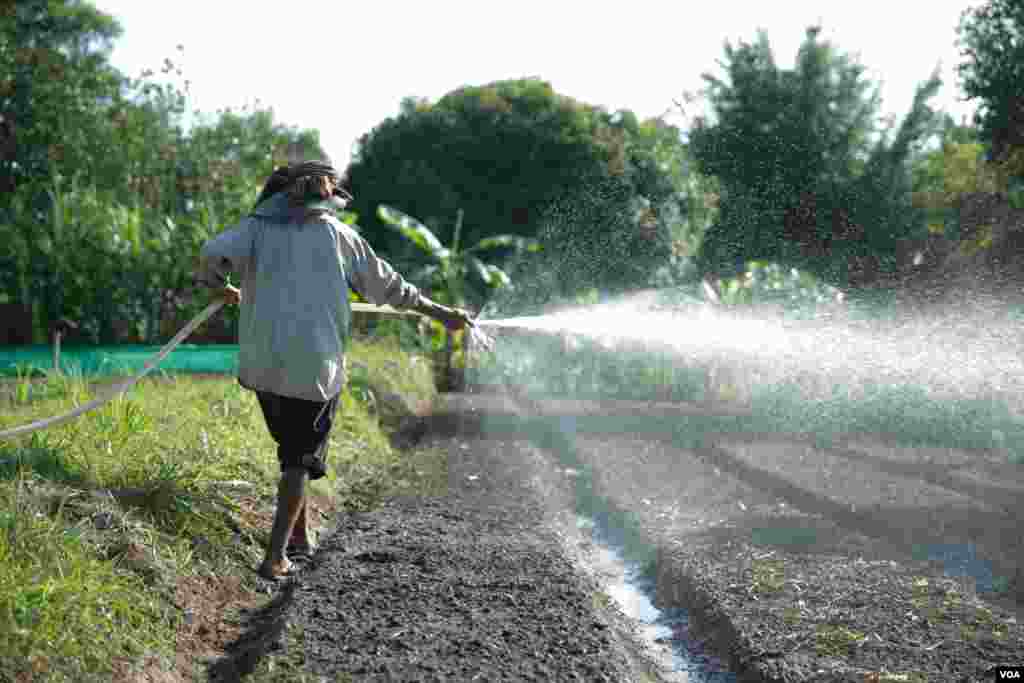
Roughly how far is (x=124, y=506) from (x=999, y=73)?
1029 centimetres

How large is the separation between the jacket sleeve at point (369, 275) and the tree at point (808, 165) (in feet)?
28.1

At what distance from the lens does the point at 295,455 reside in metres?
4.29

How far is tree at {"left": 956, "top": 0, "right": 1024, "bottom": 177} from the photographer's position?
426 inches

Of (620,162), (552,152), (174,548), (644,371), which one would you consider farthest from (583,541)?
(552,152)

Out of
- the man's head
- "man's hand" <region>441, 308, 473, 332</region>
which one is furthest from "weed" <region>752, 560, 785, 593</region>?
the man's head

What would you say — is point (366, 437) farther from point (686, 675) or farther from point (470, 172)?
point (470, 172)

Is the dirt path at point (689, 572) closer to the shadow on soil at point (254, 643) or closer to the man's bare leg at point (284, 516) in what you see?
the shadow on soil at point (254, 643)

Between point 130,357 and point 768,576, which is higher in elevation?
point 130,357

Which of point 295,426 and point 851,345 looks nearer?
point 295,426

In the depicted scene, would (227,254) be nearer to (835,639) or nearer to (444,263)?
(835,639)

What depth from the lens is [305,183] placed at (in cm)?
421

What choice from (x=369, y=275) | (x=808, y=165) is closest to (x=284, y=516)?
(x=369, y=275)

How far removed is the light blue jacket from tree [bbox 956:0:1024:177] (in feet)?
29.0

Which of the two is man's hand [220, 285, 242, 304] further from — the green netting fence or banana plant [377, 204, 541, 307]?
banana plant [377, 204, 541, 307]
